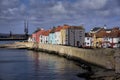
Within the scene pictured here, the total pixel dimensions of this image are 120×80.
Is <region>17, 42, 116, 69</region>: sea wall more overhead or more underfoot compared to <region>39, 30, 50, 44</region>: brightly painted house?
more underfoot

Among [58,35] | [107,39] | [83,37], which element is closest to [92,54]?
[107,39]

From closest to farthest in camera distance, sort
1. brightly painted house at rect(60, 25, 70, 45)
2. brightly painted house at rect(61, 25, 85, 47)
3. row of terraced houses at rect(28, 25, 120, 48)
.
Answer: row of terraced houses at rect(28, 25, 120, 48), brightly painted house at rect(61, 25, 85, 47), brightly painted house at rect(60, 25, 70, 45)

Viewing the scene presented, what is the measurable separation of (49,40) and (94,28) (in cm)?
2352

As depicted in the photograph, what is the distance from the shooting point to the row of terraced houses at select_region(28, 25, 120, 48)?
10084 centimetres

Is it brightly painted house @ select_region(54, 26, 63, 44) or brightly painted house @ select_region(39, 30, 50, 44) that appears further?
brightly painted house @ select_region(39, 30, 50, 44)

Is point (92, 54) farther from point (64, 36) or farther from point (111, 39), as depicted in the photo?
point (64, 36)

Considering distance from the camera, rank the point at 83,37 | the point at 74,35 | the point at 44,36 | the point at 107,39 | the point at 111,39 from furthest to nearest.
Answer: the point at 44,36 < the point at 83,37 < the point at 74,35 < the point at 107,39 < the point at 111,39

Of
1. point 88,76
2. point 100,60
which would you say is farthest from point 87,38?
point 88,76

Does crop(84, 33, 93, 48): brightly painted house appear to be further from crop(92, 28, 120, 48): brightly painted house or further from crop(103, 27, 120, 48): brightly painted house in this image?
crop(103, 27, 120, 48): brightly painted house

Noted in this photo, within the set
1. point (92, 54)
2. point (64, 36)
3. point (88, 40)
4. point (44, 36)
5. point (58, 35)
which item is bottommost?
point (92, 54)

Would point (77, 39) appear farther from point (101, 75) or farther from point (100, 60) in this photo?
point (101, 75)

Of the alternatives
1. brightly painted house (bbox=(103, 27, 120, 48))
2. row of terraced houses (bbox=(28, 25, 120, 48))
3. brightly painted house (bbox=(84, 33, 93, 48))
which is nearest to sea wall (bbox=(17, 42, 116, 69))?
row of terraced houses (bbox=(28, 25, 120, 48))

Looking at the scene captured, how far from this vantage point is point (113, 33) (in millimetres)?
103438

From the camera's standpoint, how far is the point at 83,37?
124 metres
